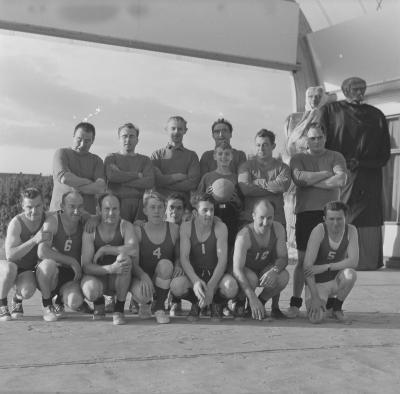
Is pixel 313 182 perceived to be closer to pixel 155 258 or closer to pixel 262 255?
pixel 262 255

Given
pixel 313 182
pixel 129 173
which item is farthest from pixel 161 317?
pixel 313 182

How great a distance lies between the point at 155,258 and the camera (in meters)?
4.48

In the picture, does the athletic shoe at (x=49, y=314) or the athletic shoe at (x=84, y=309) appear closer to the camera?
the athletic shoe at (x=49, y=314)

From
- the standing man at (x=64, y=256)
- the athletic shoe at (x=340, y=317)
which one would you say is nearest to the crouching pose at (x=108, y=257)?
the standing man at (x=64, y=256)

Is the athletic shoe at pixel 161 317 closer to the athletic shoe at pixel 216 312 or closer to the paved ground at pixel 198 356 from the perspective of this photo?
the paved ground at pixel 198 356

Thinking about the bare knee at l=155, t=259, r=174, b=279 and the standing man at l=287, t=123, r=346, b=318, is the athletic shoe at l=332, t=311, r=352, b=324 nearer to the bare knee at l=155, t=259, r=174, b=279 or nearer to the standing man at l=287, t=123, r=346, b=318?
the standing man at l=287, t=123, r=346, b=318

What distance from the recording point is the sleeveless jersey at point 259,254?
14.6ft

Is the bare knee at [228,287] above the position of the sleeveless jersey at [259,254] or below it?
below

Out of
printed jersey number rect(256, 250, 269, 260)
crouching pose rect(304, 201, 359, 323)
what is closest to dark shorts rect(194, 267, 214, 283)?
printed jersey number rect(256, 250, 269, 260)

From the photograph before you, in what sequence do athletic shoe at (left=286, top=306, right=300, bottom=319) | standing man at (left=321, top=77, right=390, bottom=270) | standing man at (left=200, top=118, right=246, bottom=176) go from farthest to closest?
standing man at (left=321, top=77, right=390, bottom=270)
standing man at (left=200, top=118, right=246, bottom=176)
athletic shoe at (left=286, top=306, right=300, bottom=319)

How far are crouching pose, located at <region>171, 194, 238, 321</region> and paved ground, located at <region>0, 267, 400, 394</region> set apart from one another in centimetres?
18

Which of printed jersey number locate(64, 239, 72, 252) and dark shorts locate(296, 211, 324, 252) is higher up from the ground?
dark shorts locate(296, 211, 324, 252)

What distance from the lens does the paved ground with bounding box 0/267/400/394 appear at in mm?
2664

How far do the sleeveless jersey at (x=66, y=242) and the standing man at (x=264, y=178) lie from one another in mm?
1334
